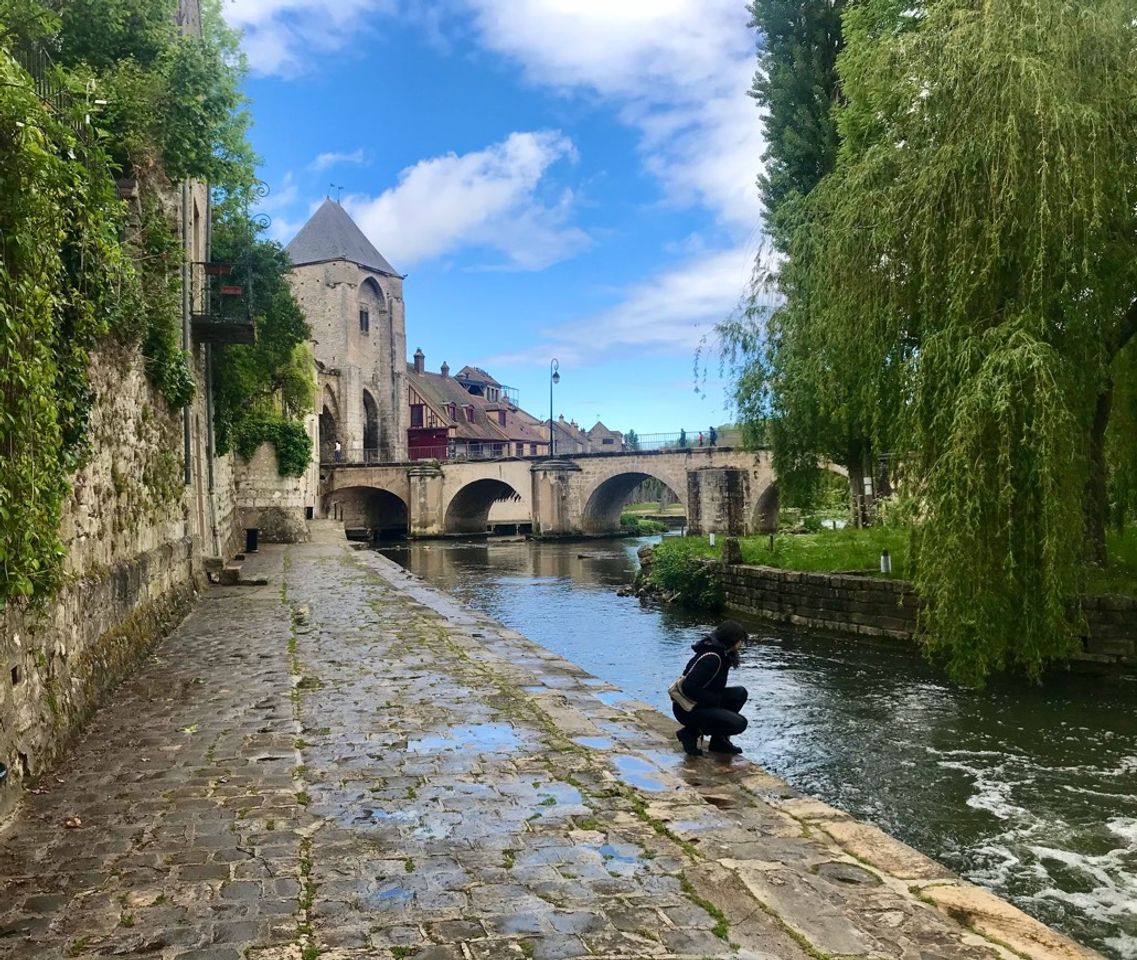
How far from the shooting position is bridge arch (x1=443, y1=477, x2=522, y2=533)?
5250 centimetres

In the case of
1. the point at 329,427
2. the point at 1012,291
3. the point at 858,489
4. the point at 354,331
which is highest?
the point at 354,331

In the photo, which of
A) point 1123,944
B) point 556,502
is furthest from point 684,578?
point 556,502

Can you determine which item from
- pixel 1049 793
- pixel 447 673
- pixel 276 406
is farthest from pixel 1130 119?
pixel 276 406

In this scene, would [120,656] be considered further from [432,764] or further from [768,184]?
[768,184]

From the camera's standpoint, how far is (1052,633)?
365 inches

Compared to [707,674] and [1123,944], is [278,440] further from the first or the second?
[1123,944]

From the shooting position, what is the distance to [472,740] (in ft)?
18.6

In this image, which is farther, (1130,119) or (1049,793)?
(1130,119)

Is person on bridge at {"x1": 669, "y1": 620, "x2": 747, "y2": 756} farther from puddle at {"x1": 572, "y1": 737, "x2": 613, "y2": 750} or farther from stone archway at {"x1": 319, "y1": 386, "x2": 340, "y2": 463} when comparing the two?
stone archway at {"x1": 319, "y1": 386, "x2": 340, "y2": 463}

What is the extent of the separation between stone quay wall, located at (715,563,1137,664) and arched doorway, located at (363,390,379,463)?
153 feet

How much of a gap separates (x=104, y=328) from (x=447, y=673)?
12.3ft

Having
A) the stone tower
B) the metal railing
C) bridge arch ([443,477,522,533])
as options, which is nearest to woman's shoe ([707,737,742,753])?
the metal railing

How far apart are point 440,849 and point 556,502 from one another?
46.1 metres

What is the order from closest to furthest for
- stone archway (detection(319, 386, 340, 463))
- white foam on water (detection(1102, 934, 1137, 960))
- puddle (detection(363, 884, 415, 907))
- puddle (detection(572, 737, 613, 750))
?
puddle (detection(363, 884, 415, 907)) < white foam on water (detection(1102, 934, 1137, 960)) < puddle (detection(572, 737, 613, 750)) < stone archway (detection(319, 386, 340, 463))
